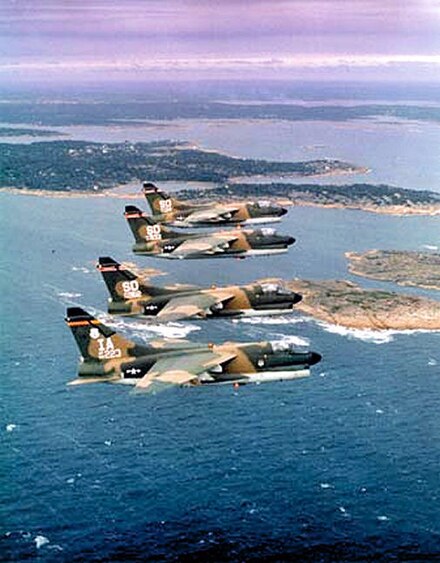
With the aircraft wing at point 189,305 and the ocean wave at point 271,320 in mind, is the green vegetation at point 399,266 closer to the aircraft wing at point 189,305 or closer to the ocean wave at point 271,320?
the ocean wave at point 271,320

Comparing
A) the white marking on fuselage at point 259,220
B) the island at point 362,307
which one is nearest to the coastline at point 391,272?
the island at point 362,307

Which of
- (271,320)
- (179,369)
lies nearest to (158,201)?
(179,369)

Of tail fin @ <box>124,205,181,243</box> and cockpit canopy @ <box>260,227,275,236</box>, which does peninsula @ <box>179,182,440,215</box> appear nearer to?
cockpit canopy @ <box>260,227,275,236</box>

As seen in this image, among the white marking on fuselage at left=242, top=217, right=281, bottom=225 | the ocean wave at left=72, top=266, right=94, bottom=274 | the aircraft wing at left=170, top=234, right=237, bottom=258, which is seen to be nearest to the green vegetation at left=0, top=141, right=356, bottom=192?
the ocean wave at left=72, top=266, right=94, bottom=274

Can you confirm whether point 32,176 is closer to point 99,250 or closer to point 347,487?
point 99,250

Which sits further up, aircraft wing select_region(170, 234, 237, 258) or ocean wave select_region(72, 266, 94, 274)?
aircraft wing select_region(170, 234, 237, 258)

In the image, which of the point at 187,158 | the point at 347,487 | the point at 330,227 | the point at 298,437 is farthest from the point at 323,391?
the point at 187,158
